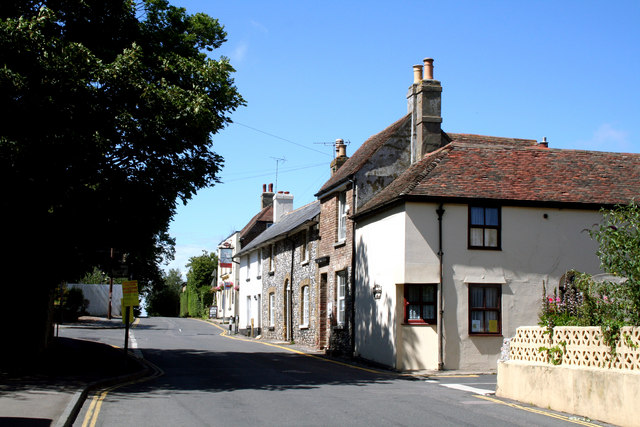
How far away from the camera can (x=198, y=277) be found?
7850 cm

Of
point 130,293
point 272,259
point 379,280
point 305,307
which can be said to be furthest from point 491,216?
point 272,259

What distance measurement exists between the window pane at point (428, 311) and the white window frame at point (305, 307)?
10.8m

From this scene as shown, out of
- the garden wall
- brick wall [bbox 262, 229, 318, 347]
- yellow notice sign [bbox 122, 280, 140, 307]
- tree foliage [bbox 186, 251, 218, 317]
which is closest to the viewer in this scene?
the garden wall

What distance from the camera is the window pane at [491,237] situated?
22.0 metres

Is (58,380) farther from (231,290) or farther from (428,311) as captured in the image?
(231,290)

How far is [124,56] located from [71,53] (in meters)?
1.34

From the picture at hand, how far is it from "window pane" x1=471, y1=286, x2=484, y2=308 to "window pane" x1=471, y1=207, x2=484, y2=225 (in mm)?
2072

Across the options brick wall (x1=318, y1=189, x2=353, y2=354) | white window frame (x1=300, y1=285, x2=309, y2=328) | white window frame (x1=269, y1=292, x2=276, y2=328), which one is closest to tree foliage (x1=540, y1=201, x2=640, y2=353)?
brick wall (x1=318, y1=189, x2=353, y2=354)

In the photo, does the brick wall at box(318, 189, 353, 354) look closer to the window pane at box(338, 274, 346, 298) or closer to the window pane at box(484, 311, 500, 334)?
the window pane at box(338, 274, 346, 298)

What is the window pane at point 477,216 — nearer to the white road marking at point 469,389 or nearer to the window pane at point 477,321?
the window pane at point 477,321

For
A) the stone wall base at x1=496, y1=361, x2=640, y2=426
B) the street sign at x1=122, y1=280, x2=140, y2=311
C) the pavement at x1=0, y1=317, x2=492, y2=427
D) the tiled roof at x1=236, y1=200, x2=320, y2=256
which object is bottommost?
the pavement at x1=0, y1=317, x2=492, y2=427

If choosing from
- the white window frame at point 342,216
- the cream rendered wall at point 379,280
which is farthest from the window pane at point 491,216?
the white window frame at point 342,216

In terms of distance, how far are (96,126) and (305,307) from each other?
17.6m

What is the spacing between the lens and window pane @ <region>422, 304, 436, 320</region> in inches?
847
